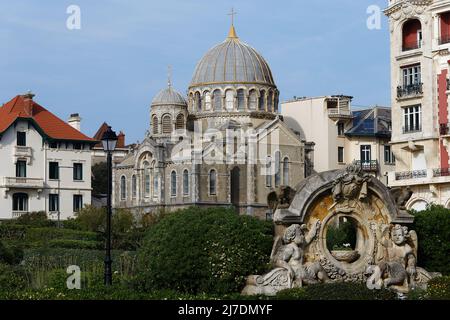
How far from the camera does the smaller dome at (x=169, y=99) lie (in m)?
122

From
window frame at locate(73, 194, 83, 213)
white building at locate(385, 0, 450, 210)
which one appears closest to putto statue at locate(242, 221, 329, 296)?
white building at locate(385, 0, 450, 210)

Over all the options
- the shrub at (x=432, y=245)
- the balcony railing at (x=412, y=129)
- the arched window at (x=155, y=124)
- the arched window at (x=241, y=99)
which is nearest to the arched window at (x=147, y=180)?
the arched window at (x=155, y=124)

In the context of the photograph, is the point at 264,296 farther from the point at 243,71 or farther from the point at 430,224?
the point at 243,71

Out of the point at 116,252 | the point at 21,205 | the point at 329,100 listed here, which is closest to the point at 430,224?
the point at 116,252

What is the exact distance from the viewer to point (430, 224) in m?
46.2

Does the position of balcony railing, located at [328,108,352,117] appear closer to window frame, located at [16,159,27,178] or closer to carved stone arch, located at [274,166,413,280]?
window frame, located at [16,159,27,178]

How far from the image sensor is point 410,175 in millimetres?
73562

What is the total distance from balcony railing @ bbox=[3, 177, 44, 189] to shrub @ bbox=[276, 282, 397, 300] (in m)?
67.2

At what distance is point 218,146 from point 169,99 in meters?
10.9

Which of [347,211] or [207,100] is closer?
[347,211]

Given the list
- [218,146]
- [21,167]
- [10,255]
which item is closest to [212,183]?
[218,146]

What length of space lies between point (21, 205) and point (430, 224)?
62.2 metres

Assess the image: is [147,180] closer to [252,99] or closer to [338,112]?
[252,99]

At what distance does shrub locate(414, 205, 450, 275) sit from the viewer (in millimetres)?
45906
